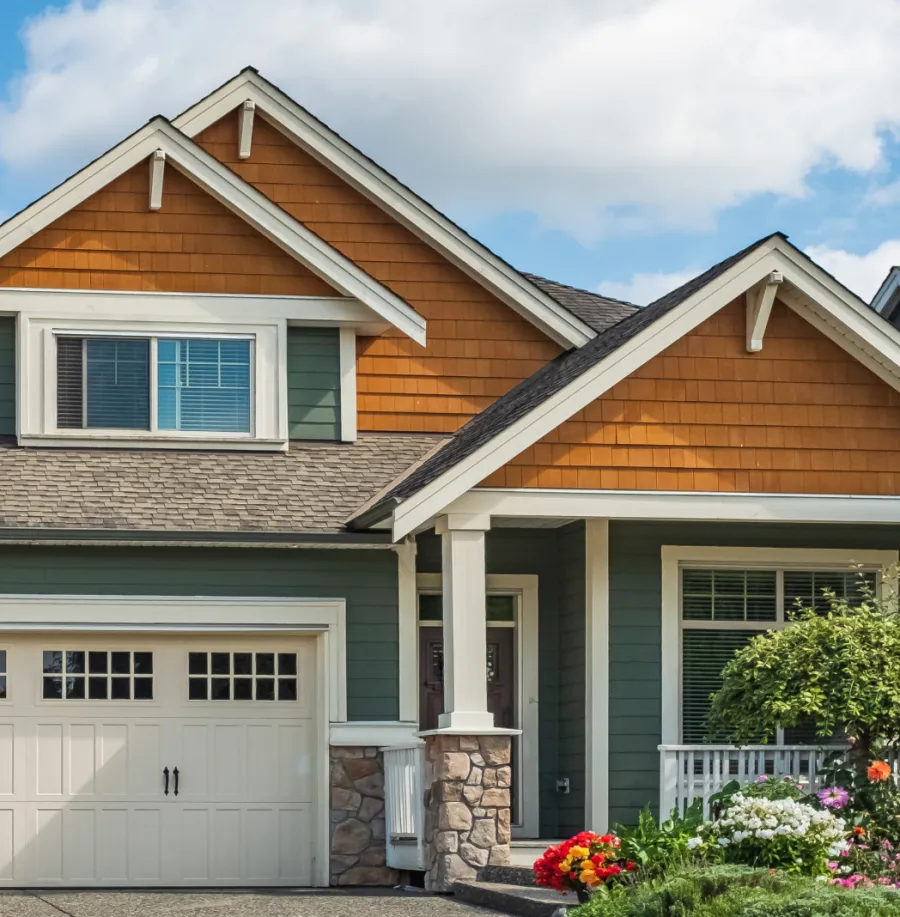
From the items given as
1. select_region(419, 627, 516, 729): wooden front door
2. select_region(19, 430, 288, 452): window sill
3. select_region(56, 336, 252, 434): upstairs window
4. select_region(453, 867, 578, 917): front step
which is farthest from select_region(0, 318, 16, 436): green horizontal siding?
select_region(453, 867, 578, 917): front step

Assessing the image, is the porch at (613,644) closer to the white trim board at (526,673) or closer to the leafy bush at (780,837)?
the white trim board at (526,673)

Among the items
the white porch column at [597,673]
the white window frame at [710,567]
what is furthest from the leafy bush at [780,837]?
the white window frame at [710,567]

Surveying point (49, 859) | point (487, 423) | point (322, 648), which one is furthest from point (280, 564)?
point (49, 859)

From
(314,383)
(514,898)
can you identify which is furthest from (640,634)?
(314,383)

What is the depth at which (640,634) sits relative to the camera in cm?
1453

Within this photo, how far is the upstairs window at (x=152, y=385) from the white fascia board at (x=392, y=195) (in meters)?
2.28

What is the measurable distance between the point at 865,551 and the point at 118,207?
720 centimetres

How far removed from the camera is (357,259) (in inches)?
671

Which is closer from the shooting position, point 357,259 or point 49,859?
point 49,859

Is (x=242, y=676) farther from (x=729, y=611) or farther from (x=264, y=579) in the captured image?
(x=729, y=611)

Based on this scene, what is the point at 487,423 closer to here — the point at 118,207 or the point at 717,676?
the point at 717,676

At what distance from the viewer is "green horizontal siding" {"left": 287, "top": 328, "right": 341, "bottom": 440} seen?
631 inches

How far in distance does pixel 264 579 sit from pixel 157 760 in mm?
1704

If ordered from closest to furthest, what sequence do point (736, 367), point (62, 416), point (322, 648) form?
1. point (736, 367)
2. point (322, 648)
3. point (62, 416)
